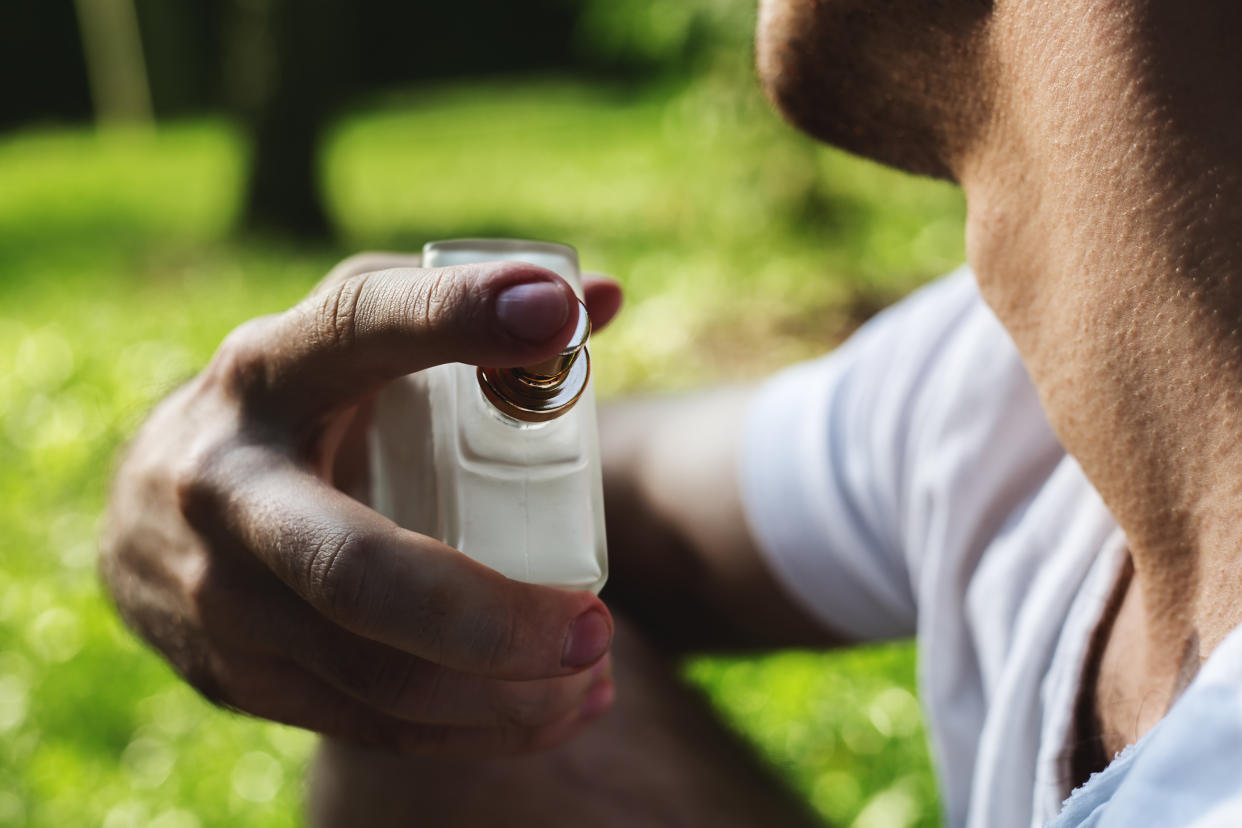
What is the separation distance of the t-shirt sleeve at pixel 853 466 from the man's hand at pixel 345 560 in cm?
44

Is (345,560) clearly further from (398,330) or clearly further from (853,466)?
(853,466)

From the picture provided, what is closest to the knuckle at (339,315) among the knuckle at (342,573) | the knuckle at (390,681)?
the knuckle at (342,573)

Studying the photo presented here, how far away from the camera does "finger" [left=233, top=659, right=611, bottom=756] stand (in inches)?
34.1

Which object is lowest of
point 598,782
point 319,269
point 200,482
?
point 319,269

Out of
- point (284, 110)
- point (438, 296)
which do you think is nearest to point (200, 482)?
point (438, 296)

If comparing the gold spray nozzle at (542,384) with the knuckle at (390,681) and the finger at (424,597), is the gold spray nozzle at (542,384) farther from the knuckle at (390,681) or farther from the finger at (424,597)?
the knuckle at (390,681)

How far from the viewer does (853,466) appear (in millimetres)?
1255

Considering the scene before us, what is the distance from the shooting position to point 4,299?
14.9 feet

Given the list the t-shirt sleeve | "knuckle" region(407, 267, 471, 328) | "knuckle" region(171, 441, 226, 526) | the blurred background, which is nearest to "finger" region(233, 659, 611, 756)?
"knuckle" region(171, 441, 226, 526)

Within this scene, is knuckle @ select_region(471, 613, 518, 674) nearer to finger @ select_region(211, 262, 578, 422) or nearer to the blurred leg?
finger @ select_region(211, 262, 578, 422)

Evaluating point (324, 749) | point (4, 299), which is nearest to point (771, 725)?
point (324, 749)

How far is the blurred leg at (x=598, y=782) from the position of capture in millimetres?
1171

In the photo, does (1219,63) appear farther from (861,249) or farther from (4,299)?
(4,299)

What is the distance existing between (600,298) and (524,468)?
233 millimetres
